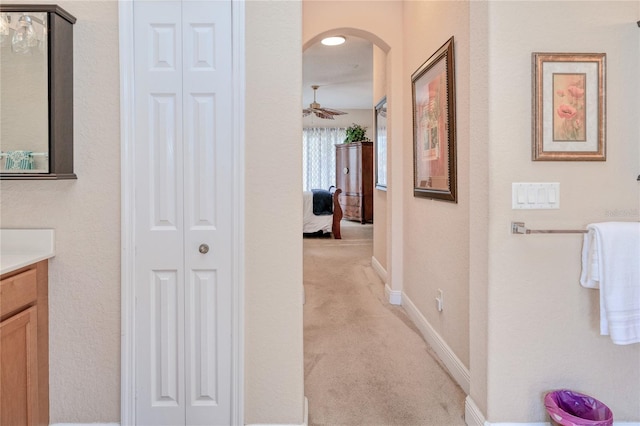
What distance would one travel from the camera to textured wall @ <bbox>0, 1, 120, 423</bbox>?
5.58 ft

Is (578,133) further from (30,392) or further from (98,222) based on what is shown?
(30,392)

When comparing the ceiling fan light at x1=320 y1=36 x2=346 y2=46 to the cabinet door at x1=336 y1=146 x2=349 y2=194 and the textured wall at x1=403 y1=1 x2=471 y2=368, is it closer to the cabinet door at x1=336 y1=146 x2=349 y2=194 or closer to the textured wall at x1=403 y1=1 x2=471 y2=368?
the textured wall at x1=403 y1=1 x2=471 y2=368

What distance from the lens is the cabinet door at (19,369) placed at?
146cm

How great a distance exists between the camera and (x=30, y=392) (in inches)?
63.9

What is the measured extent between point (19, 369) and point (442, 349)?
7.17 feet

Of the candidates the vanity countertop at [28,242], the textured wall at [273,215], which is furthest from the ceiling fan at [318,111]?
the vanity countertop at [28,242]

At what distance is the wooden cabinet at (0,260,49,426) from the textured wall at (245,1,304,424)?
2.76 feet

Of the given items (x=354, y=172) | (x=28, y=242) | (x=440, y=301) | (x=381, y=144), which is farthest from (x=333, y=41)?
(x=28, y=242)

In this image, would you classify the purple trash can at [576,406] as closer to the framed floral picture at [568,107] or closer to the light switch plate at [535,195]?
the light switch plate at [535,195]

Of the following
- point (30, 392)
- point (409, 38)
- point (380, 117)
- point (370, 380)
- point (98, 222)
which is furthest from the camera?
point (380, 117)

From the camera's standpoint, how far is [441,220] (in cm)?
259

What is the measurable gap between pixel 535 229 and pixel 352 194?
7.49 metres

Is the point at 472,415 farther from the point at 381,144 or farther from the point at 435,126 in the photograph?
the point at 381,144

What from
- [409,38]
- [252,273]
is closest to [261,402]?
[252,273]
